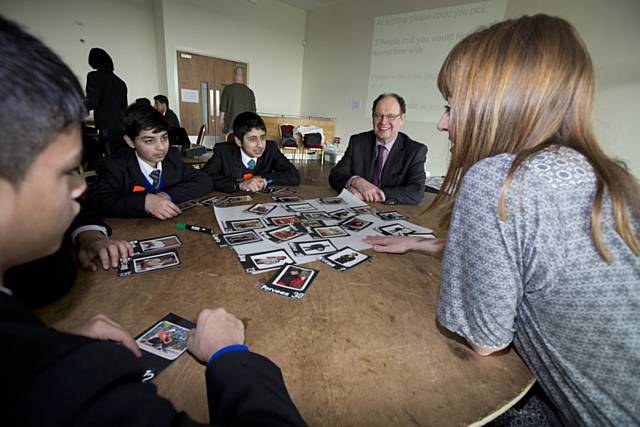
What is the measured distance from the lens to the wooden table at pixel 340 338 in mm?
539

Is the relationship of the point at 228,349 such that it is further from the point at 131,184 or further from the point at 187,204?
the point at 131,184

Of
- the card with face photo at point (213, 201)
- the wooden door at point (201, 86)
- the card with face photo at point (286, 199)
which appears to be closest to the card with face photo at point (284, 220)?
the card with face photo at point (286, 199)

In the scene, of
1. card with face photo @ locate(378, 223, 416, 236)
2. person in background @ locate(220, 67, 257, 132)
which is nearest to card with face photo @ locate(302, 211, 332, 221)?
card with face photo @ locate(378, 223, 416, 236)

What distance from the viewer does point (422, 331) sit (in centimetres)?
73

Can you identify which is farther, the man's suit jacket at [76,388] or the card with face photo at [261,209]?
the card with face photo at [261,209]

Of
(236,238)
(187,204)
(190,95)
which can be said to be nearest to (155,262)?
(236,238)

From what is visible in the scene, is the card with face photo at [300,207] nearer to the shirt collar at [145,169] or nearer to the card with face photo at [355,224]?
the card with face photo at [355,224]

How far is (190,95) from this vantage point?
23.0ft

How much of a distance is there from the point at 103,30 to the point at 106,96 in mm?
3064

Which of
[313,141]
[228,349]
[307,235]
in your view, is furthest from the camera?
[313,141]

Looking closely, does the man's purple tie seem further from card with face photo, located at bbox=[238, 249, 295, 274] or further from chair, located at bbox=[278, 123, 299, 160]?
chair, located at bbox=[278, 123, 299, 160]

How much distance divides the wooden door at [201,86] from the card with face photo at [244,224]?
6644 millimetres

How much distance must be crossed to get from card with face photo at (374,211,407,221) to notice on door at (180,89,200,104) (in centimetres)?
671

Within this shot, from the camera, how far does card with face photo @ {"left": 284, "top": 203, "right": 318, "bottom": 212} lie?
1509 mm
